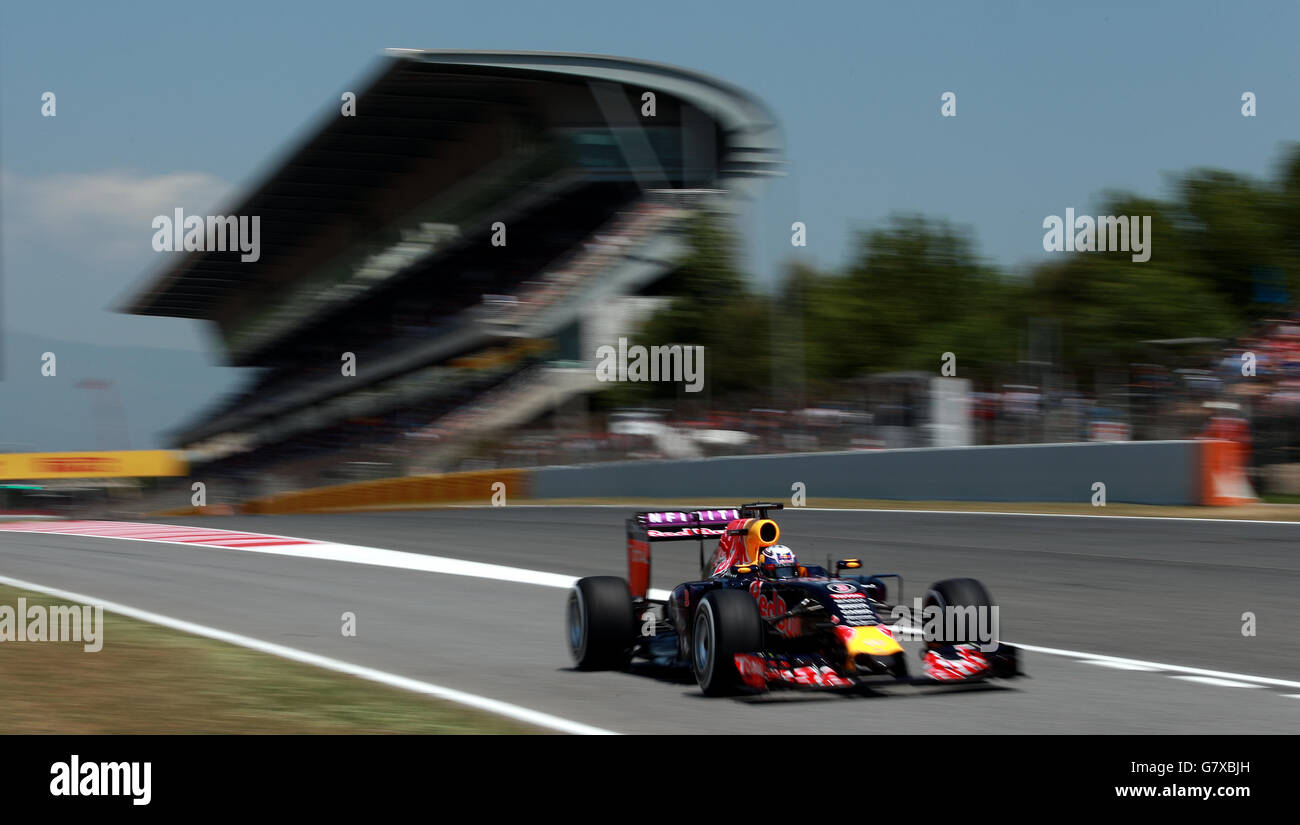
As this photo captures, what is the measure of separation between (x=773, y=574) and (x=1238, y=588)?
197 inches

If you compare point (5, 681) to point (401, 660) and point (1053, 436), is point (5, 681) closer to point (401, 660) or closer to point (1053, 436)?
point (401, 660)

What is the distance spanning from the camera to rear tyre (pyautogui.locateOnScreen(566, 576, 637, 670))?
752cm

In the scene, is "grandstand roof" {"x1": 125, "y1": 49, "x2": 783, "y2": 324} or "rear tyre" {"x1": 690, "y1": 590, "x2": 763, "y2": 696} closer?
"rear tyre" {"x1": 690, "y1": 590, "x2": 763, "y2": 696}

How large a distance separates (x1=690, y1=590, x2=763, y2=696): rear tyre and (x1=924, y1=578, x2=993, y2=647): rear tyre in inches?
36.1

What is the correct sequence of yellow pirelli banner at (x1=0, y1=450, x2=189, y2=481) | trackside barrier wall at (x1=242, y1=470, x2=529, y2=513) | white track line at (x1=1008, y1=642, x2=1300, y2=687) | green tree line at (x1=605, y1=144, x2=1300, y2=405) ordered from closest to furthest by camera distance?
white track line at (x1=1008, y1=642, x2=1300, y2=687) < trackside barrier wall at (x1=242, y1=470, x2=529, y2=513) < green tree line at (x1=605, y1=144, x2=1300, y2=405) < yellow pirelli banner at (x1=0, y1=450, x2=189, y2=481)

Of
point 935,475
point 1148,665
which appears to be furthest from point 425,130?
point 1148,665

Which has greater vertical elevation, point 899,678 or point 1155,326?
point 1155,326

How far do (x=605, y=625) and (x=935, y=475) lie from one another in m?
13.1

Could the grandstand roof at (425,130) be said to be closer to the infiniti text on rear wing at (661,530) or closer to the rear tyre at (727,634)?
the infiniti text on rear wing at (661,530)

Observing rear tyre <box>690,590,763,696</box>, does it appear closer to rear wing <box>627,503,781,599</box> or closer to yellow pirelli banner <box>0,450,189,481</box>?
rear wing <box>627,503,781,599</box>

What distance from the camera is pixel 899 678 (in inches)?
251

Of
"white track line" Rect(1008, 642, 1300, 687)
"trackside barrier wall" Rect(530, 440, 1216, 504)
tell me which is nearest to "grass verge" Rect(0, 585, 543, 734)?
"white track line" Rect(1008, 642, 1300, 687)
